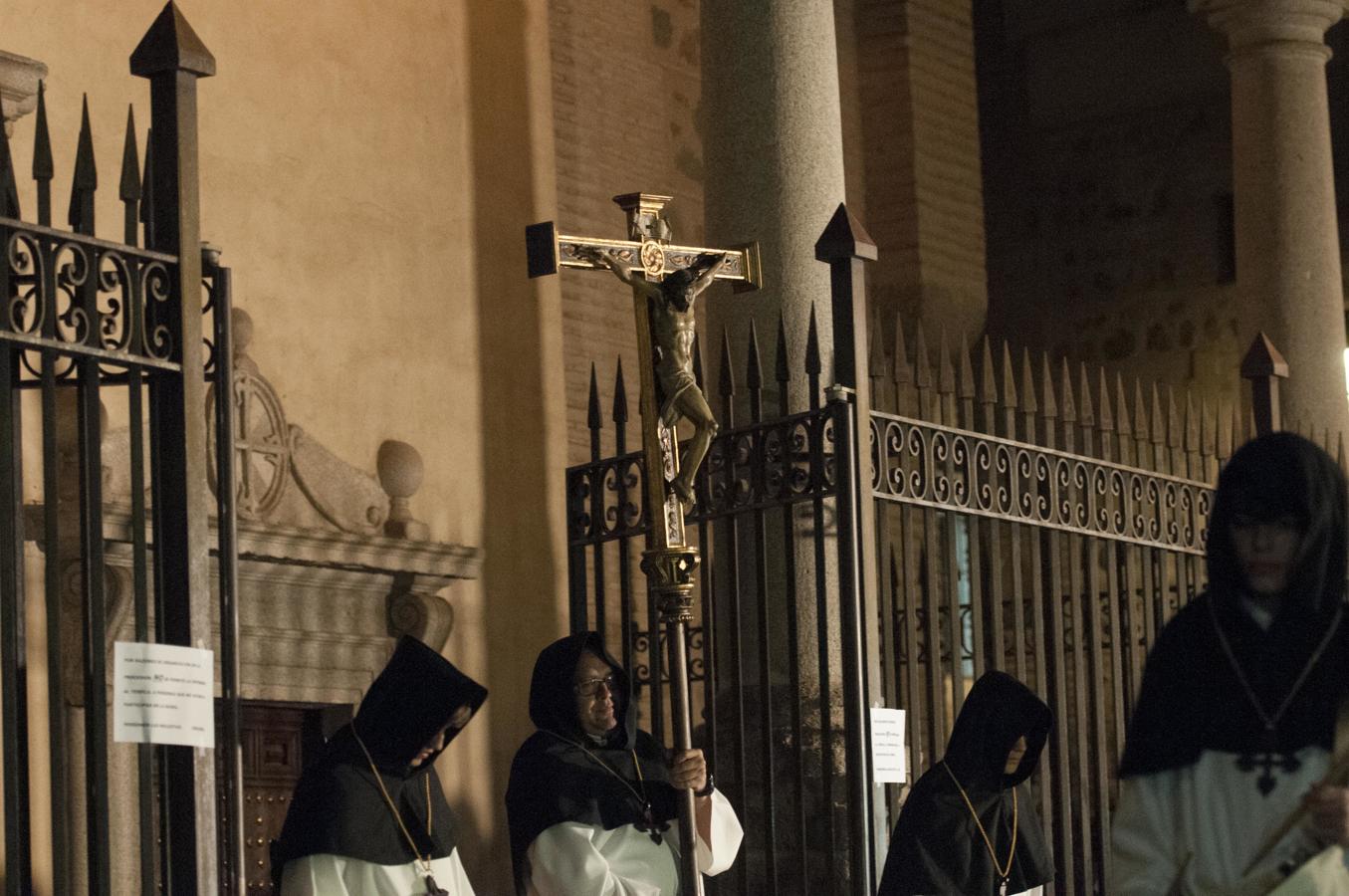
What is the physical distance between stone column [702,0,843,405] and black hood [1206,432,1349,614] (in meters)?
4.45

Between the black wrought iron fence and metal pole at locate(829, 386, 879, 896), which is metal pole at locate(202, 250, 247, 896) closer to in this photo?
metal pole at locate(829, 386, 879, 896)

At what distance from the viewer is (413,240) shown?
37.1 feet

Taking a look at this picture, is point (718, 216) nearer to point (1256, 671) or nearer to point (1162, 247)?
point (1256, 671)

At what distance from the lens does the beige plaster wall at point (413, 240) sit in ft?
34.2

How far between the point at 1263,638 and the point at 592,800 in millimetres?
3040

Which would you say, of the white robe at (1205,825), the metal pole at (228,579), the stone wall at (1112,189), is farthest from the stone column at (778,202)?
the stone wall at (1112,189)

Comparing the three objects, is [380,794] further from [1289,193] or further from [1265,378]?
[1289,193]

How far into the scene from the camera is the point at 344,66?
36.5 ft

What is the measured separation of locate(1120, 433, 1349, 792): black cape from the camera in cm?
440

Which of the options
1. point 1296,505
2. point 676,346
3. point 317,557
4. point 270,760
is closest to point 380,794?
point 676,346

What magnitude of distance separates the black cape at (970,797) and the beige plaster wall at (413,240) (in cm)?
348

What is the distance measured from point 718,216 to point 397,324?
237cm

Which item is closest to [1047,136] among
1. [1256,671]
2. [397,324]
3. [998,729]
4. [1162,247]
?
[1162,247]

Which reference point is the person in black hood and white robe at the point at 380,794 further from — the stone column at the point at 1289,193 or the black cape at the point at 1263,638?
the stone column at the point at 1289,193
